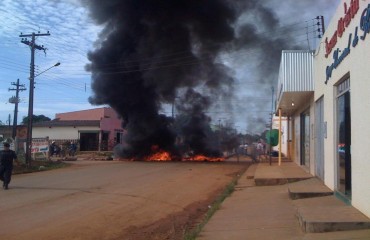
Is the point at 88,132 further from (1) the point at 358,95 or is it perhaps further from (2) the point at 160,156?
(1) the point at 358,95

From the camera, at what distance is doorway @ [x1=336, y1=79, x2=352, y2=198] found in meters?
8.90

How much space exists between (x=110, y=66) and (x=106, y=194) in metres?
25.1

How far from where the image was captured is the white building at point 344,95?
719 centimetres

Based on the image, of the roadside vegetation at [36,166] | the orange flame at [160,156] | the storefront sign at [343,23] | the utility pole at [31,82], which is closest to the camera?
the storefront sign at [343,23]

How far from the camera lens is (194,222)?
9.01 metres

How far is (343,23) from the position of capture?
29.3 ft

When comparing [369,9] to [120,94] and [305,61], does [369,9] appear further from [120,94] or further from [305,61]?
[120,94]

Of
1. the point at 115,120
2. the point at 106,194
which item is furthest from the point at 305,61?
the point at 115,120

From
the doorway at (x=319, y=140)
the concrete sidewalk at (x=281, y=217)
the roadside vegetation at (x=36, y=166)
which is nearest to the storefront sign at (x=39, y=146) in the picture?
the roadside vegetation at (x=36, y=166)

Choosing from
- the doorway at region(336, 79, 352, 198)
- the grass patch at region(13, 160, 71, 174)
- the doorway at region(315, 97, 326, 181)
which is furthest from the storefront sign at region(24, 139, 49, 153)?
the doorway at region(336, 79, 352, 198)

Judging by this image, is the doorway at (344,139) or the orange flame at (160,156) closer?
the doorway at (344,139)

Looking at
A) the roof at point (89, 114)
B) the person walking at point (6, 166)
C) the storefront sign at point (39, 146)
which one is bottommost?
the person walking at point (6, 166)

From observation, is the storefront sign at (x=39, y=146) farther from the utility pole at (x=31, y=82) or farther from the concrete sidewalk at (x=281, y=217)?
the concrete sidewalk at (x=281, y=217)

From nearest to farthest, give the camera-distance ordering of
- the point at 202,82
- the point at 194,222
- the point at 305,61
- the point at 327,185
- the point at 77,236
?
the point at 77,236 < the point at 194,222 < the point at 327,185 < the point at 305,61 < the point at 202,82
